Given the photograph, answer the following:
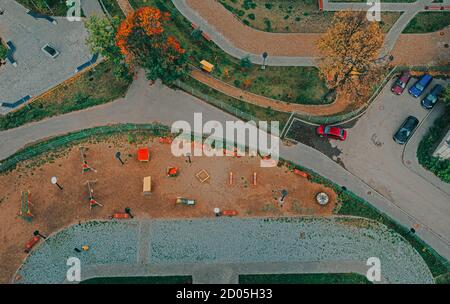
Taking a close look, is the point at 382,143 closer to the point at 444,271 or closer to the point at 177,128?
the point at 444,271

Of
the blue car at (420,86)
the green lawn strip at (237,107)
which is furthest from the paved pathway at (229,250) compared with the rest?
the blue car at (420,86)

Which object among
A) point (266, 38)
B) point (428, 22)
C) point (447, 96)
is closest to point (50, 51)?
point (266, 38)

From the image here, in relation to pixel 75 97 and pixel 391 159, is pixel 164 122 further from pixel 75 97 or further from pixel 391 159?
pixel 391 159

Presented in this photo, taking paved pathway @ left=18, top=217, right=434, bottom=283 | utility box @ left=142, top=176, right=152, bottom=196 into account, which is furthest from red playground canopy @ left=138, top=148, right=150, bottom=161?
paved pathway @ left=18, top=217, right=434, bottom=283

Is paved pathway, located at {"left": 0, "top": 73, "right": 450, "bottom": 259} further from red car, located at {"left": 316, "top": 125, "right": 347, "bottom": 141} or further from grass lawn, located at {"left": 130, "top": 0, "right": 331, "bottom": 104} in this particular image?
grass lawn, located at {"left": 130, "top": 0, "right": 331, "bottom": 104}

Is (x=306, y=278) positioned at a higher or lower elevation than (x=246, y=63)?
lower
